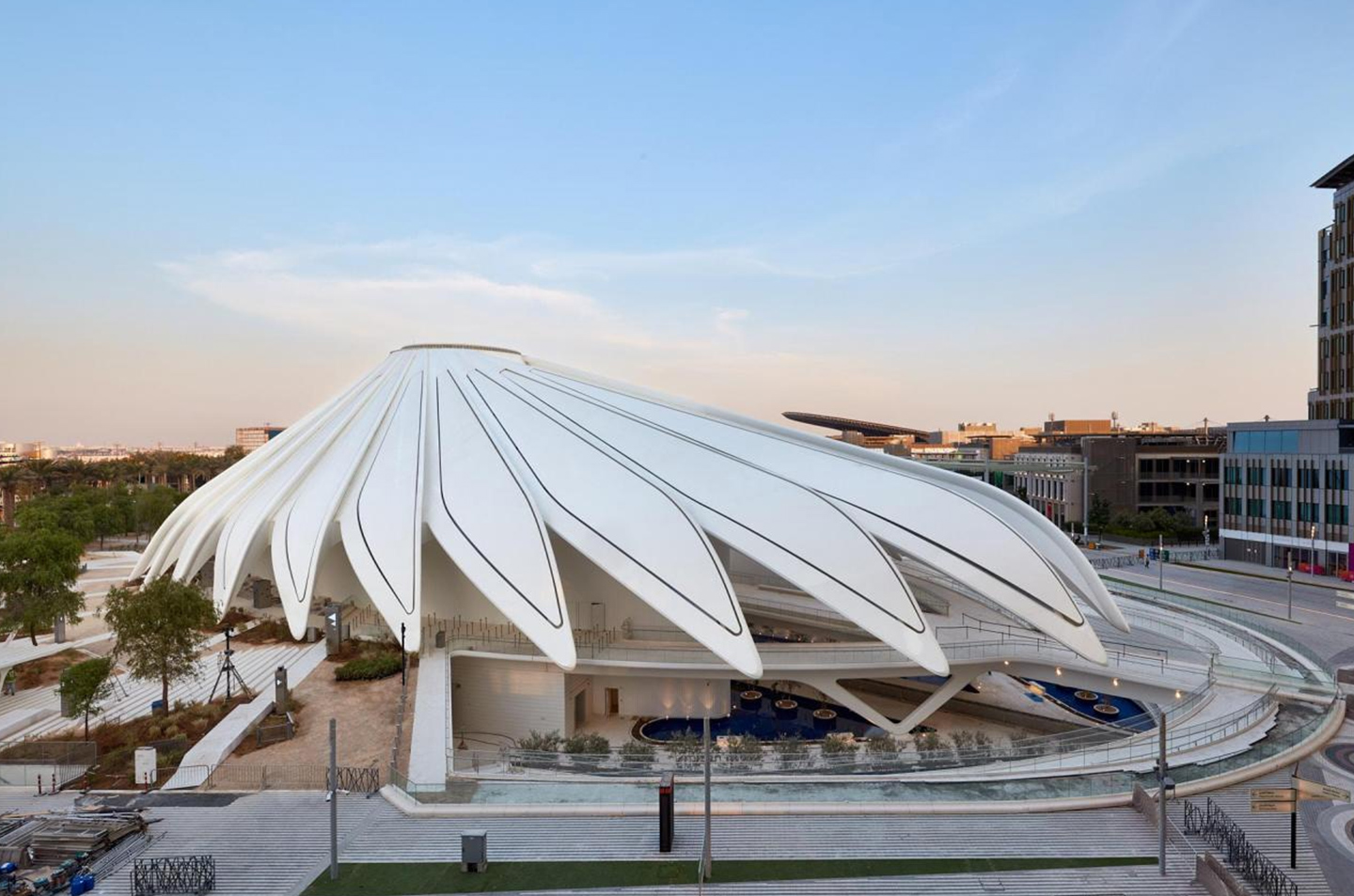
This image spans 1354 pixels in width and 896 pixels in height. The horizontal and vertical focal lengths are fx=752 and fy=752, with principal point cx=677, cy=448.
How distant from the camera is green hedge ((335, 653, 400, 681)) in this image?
76.3ft

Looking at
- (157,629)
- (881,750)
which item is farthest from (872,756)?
(157,629)

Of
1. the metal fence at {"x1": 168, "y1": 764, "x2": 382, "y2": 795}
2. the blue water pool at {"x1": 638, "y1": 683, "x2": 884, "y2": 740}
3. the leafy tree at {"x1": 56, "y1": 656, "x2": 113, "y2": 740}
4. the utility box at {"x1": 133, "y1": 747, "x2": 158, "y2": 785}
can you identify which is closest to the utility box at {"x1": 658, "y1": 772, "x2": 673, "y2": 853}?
the metal fence at {"x1": 168, "y1": 764, "x2": 382, "y2": 795}

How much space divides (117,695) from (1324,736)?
33.6 meters

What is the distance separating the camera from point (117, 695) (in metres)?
23.3

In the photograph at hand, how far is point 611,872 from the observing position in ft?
41.8

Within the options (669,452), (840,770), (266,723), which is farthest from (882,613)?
(266,723)

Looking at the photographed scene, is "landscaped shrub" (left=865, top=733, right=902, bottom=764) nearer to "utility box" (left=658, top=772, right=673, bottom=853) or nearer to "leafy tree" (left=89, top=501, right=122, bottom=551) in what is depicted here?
"utility box" (left=658, top=772, right=673, bottom=853)

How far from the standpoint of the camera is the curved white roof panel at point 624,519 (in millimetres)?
20578

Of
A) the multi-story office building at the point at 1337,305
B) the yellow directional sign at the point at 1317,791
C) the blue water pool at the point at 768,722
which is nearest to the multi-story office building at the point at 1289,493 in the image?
the multi-story office building at the point at 1337,305

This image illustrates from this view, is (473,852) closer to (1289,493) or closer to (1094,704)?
(1094,704)

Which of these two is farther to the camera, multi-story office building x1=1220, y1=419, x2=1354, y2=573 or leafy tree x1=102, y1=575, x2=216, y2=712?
multi-story office building x1=1220, y1=419, x2=1354, y2=573

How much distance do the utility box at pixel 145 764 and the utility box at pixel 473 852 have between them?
8.69m

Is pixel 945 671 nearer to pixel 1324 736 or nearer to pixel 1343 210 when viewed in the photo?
pixel 1324 736

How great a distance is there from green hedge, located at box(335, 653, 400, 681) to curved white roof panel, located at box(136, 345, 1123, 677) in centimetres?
176
